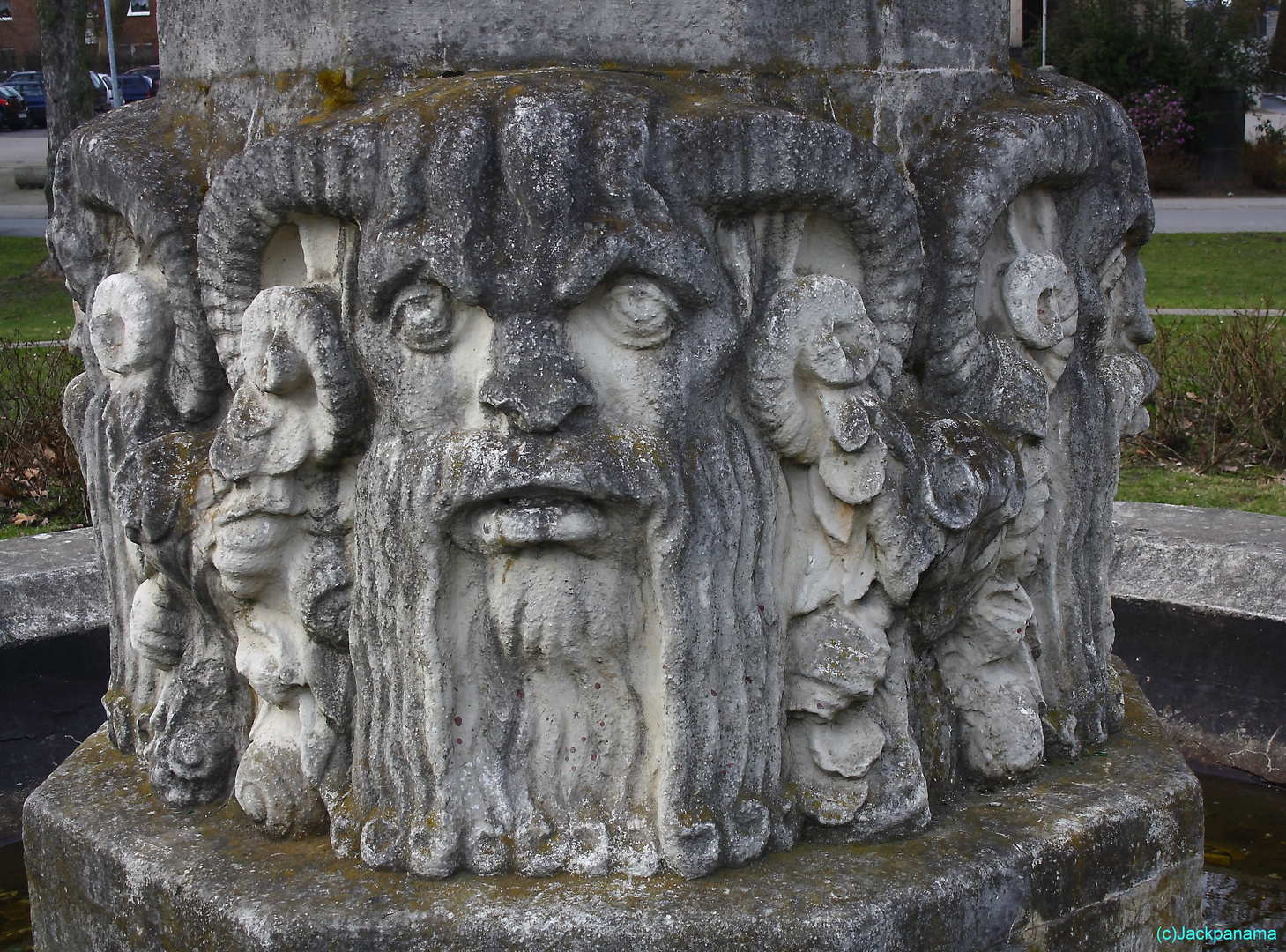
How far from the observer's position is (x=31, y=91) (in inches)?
1211

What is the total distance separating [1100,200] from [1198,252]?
11874 mm

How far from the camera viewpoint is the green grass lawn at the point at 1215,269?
1098 centimetres

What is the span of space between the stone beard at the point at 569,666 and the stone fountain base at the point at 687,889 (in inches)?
3.3

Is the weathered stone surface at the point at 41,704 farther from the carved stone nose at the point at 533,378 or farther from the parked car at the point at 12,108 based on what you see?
the parked car at the point at 12,108

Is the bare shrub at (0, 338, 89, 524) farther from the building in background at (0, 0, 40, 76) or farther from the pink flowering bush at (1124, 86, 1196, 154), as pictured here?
the building in background at (0, 0, 40, 76)

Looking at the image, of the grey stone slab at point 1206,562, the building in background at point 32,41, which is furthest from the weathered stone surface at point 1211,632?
the building in background at point 32,41

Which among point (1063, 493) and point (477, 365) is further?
point (1063, 493)

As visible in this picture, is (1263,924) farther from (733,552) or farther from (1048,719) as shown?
(733,552)

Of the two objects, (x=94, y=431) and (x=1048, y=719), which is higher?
(x=94, y=431)

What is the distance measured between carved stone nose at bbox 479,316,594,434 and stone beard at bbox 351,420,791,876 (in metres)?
0.05

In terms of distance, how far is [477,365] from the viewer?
85.8 inches

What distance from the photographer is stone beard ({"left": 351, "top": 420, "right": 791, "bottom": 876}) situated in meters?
2.17

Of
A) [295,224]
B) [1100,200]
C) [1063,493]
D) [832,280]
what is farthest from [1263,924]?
[295,224]

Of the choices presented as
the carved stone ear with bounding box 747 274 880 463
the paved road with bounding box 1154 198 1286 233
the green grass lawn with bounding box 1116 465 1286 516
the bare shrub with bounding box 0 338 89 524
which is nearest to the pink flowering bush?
the paved road with bounding box 1154 198 1286 233
